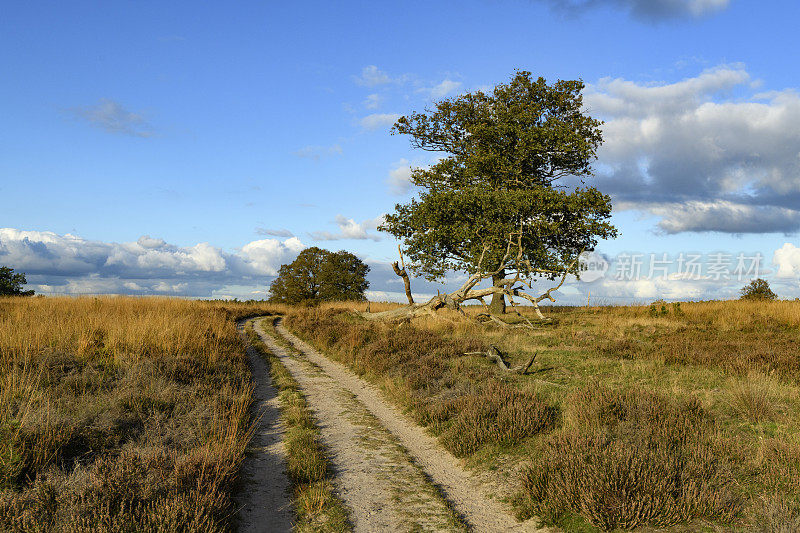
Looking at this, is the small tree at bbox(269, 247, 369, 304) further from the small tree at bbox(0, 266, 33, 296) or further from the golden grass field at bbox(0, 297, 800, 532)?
the golden grass field at bbox(0, 297, 800, 532)

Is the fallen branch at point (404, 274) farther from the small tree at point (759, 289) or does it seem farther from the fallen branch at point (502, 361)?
the small tree at point (759, 289)

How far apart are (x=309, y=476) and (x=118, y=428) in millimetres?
3757

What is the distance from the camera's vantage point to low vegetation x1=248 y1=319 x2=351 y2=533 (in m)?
5.86

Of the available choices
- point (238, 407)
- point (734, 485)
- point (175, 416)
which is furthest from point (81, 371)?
point (734, 485)

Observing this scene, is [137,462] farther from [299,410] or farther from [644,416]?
[644,416]

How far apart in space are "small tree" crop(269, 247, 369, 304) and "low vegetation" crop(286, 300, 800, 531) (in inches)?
1431

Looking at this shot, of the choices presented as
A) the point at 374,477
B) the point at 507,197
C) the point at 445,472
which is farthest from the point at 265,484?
the point at 507,197

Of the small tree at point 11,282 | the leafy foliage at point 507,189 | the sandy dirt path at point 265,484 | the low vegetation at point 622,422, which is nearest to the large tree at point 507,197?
the leafy foliage at point 507,189

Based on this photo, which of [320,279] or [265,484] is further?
[320,279]

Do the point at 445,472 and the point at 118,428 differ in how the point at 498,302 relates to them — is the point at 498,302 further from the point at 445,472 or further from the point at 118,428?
the point at 118,428

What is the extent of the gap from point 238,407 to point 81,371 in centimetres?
470

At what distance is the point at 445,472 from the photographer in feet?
24.6

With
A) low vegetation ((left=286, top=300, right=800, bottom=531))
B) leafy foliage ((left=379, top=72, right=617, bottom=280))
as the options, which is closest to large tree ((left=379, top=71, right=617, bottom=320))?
leafy foliage ((left=379, top=72, right=617, bottom=280))

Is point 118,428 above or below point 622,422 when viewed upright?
below
